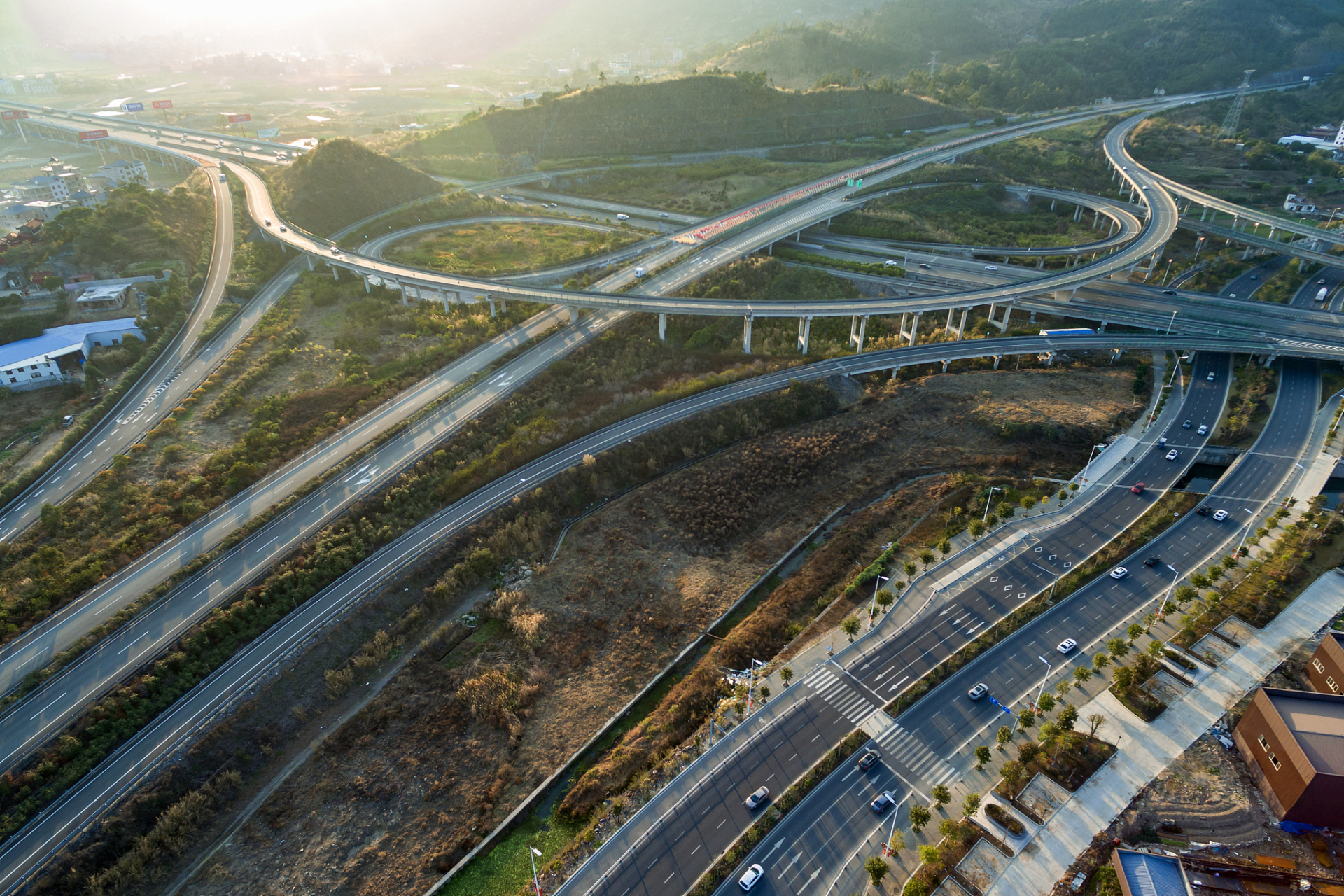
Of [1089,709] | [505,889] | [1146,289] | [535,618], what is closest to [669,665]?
[535,618]

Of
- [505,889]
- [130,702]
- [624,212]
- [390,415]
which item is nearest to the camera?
[505,889]

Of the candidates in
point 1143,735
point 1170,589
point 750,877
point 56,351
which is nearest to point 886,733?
point 750,877

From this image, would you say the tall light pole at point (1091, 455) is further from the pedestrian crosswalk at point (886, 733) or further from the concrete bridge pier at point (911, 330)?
the pedestrian crosswalk at point (886, 733)

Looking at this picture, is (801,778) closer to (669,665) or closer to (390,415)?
(669,665)

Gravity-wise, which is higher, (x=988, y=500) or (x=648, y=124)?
(x=648, y=124)

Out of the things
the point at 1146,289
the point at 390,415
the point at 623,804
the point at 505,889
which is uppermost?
the point at 1146,289

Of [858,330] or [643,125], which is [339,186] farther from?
[858,330]

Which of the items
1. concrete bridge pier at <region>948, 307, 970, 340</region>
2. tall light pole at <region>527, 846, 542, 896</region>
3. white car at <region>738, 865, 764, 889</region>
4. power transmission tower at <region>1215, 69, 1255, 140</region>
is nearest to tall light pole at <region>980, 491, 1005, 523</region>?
concrete bridge pier at <region>948, 307, 970, 340</region>
